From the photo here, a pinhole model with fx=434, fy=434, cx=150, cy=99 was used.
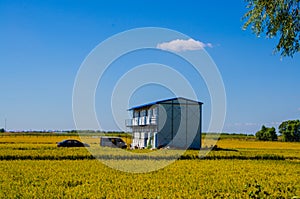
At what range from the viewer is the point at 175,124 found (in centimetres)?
5391

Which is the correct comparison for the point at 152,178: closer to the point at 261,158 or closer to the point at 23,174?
the point at 23,174

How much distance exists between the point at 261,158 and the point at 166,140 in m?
16.2

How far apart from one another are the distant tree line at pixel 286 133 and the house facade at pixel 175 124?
75.6 meters

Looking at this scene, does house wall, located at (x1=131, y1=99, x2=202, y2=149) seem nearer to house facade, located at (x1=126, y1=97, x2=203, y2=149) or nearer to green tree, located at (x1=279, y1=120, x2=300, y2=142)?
Answer: house facade, located at (x1=126, y1=97, x2=203, y2=149)

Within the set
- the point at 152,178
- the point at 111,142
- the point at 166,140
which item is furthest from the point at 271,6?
the point at 111,142

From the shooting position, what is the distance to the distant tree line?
12504 cm

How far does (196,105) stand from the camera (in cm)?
5522

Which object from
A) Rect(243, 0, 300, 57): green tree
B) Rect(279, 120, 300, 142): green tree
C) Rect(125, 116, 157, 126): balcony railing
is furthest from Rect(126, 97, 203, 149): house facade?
Rect(279, 120, 300, 142): green tree

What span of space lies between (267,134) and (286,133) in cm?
1059

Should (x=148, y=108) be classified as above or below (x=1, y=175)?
above

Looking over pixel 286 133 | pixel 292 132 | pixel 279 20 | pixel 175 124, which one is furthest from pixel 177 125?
pixel 292 132

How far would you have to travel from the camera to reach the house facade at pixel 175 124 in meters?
53.3

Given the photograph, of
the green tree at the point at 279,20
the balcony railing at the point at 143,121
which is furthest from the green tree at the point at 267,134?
the green tree at the point at 279,20

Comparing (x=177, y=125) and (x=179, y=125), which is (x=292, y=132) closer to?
(x=179, y=125)
